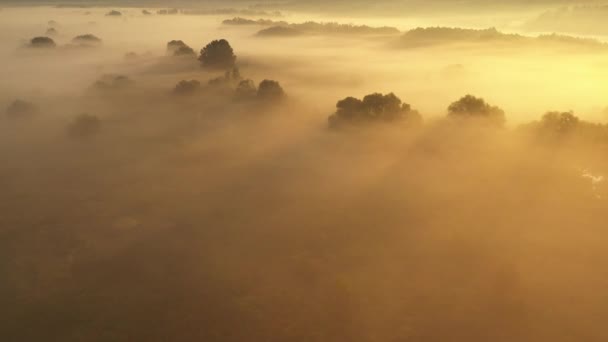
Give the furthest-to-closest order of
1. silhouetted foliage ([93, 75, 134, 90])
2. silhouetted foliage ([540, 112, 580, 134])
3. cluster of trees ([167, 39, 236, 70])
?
cluster of trees ([167, 39, 236, 70]) → silhouetted foliage ([93, 75, 134, 90]) → silhouetted foliage ([540, 112, 580, 134])

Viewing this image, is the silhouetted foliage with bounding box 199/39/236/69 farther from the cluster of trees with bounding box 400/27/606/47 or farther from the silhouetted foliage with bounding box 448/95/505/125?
the cluster of trees with bounding box 400/27/606/47

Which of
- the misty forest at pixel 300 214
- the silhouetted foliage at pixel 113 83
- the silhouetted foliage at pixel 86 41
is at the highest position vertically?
the silhouetted foliage at pixel 86 41

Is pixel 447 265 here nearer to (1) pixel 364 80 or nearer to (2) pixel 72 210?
(2) pixel 72 210

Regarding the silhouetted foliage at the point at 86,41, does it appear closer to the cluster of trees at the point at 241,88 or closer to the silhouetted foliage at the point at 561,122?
the cluster of trees at the point at 241,88

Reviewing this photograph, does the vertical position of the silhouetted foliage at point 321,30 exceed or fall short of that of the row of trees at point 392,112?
it exceeds it

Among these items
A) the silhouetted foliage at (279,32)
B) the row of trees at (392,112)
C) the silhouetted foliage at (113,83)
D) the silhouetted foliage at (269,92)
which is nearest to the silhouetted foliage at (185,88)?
the silhouetted foliage at (113,83)

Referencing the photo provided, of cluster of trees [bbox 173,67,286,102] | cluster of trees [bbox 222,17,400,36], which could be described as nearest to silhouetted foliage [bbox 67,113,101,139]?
cluster of trees [bbox 173,67,286,102]
